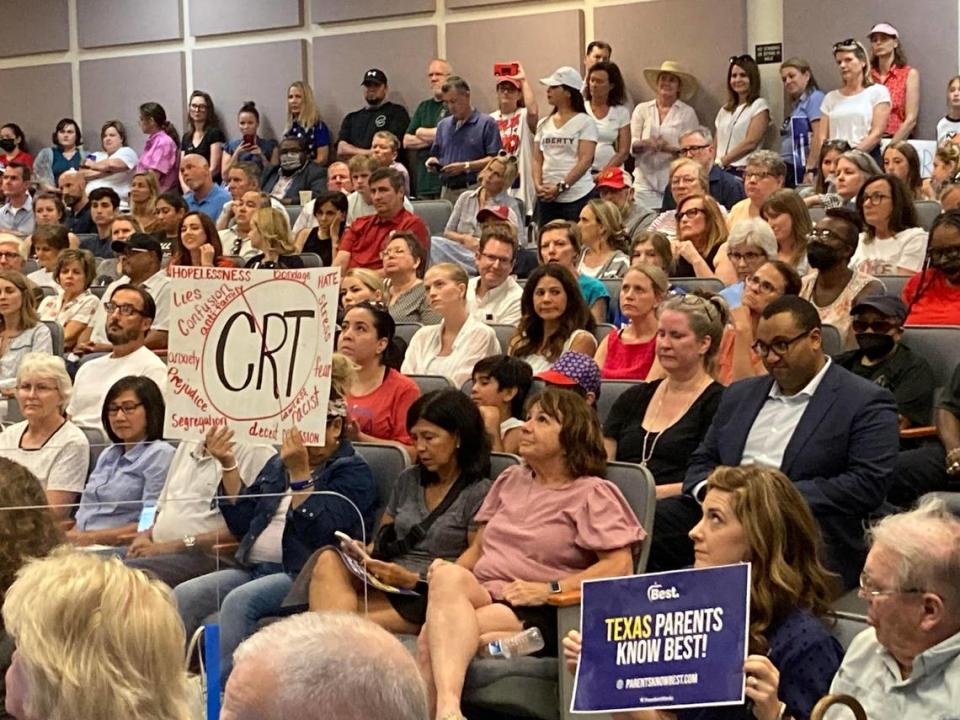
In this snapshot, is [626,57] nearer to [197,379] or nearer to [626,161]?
[626,161]

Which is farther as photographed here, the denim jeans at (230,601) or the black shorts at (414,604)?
the black shorts at (414,604)

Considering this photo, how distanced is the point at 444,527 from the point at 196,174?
20.8ft

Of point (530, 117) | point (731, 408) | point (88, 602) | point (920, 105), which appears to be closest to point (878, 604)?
point (88, 602)

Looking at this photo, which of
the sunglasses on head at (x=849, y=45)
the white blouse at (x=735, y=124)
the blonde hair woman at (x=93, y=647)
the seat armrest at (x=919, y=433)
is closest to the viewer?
the blonde hair woman at (x=93, y=647)

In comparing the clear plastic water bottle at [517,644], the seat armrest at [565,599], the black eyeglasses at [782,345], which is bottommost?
the clear plastic water bottle at [517,644]

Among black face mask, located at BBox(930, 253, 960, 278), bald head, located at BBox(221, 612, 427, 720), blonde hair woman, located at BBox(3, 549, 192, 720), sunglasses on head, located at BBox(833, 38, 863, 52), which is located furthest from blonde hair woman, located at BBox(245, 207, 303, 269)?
bald head, located at BBox(221, 612, 427, 720)

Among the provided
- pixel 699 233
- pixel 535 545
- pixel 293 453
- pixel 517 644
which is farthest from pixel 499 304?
pixel 517 644

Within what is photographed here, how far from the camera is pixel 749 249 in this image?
230 inches

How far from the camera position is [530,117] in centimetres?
979

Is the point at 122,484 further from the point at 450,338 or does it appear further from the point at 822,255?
the point at 822,255

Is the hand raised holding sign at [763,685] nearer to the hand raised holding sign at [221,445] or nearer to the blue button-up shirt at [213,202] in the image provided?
the hand raised holding sign at [221,445]

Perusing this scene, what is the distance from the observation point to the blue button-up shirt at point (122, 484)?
307 cm

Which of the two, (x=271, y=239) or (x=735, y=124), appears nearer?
(x=271, y=239)

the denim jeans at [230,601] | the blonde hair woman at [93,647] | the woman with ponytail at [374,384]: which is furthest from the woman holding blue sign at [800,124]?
the blonde hair woman at [93,647]
